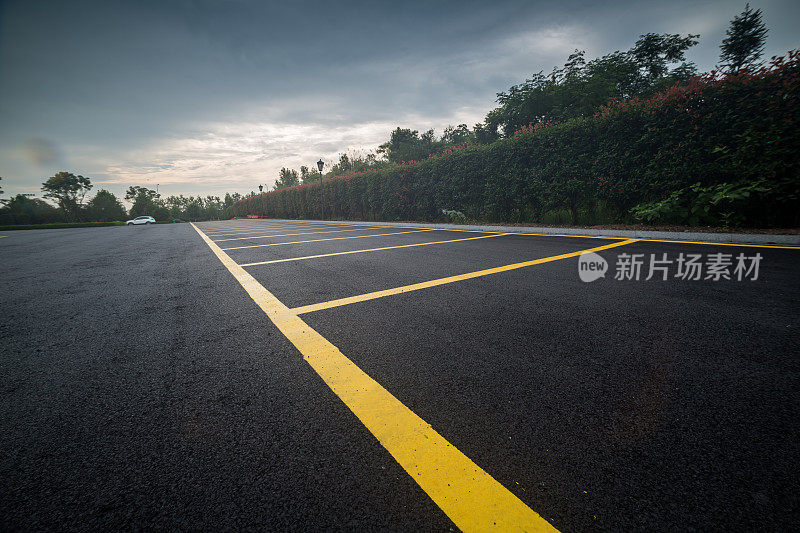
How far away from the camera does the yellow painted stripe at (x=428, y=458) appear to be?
0.88 meters

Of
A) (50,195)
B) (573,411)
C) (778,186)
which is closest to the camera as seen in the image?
(573,411)

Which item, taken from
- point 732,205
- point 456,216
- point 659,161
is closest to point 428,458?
point 732,205

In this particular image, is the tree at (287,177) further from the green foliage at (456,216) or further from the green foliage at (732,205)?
the green foliage at (732,205)

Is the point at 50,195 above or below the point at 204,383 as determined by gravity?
above

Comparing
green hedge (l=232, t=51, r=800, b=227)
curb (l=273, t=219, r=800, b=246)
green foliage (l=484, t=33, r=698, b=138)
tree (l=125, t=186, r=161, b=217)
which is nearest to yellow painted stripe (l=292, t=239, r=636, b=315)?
curb (l=273, t=219, r=800, b=246)

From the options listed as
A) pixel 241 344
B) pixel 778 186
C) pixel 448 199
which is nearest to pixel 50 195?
pixel 448 199

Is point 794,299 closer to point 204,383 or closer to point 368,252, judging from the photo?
point 204,383

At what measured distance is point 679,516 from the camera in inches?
34.2

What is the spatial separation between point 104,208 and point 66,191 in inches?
244

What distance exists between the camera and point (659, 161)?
683 centimetres

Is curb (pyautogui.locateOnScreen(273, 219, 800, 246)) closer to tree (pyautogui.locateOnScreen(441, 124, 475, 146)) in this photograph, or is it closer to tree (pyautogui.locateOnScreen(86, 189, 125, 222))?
tree (pyautogui.locateOnScreen(441, 124, 475, 146))

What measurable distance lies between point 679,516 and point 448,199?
12.0 meters

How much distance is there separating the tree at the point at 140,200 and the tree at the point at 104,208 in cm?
440

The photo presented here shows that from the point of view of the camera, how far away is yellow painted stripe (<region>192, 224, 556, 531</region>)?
0.88 m
